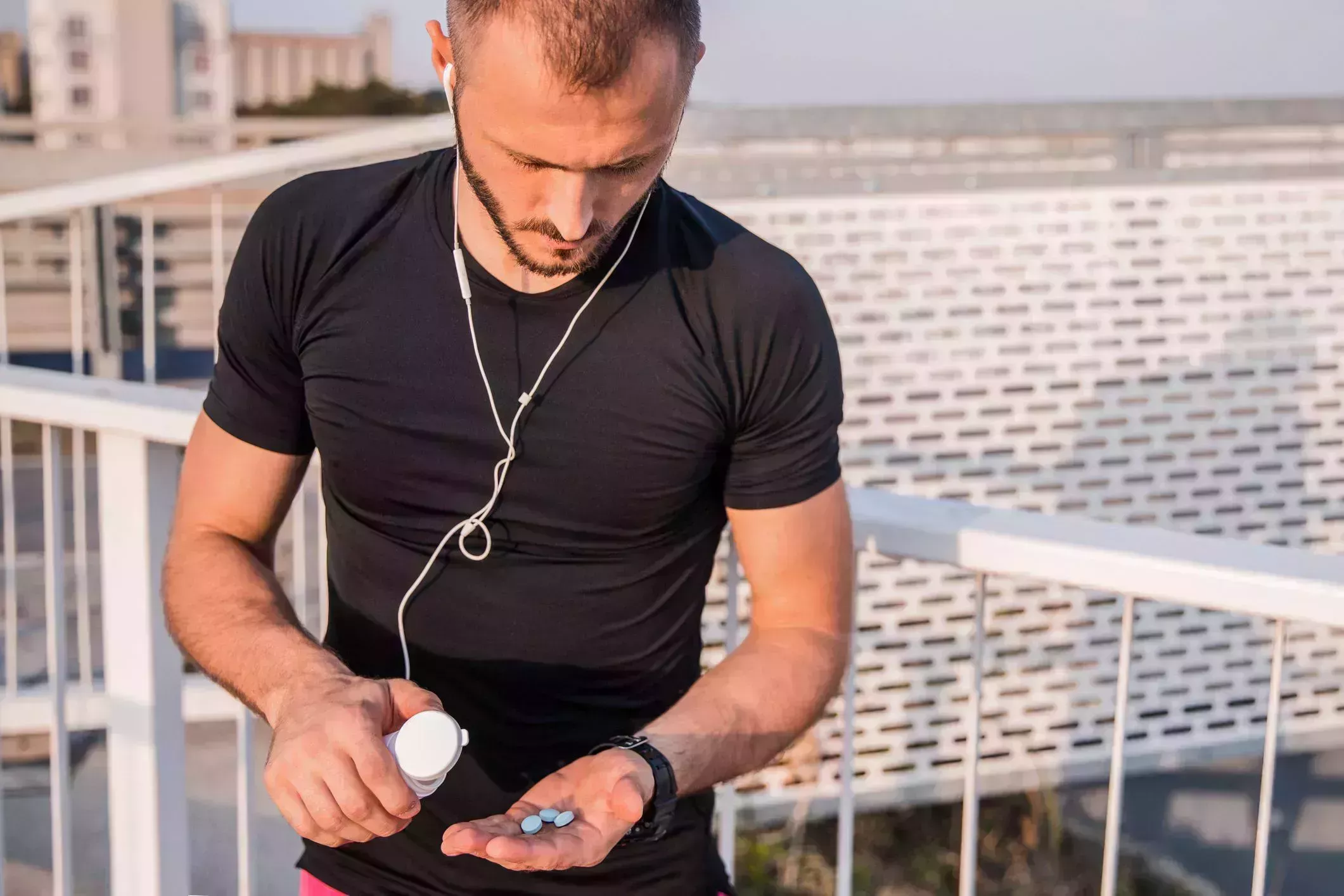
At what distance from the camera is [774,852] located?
14.6 feet

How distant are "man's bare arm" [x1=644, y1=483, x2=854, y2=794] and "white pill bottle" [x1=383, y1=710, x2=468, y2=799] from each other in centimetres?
30

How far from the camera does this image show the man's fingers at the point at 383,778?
1.06 m

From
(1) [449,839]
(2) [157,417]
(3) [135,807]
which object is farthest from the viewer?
(3) [135,807]

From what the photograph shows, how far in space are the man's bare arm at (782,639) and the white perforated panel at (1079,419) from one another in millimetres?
2942

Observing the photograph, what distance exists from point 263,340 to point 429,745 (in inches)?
22.0

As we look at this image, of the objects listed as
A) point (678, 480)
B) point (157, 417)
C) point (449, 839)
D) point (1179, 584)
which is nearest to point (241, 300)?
point (157, 417)

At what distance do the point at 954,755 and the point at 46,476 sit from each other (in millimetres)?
3450

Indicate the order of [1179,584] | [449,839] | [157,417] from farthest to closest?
[157,417]
[1179,584]
[449,839]

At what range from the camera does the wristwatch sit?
46.6 inches

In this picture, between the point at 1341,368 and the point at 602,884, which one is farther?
the point at 1341,368

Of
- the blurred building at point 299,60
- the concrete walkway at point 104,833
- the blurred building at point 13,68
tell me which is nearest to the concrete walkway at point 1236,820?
the concrete walkway at point 104,833

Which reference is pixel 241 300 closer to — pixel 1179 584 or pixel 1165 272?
pixel 1179 584

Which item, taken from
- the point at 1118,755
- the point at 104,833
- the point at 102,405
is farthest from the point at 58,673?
the point at 104,833

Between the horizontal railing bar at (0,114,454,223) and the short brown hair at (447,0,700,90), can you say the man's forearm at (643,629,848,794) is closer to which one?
the short brown hair at (447,0,700,90)
